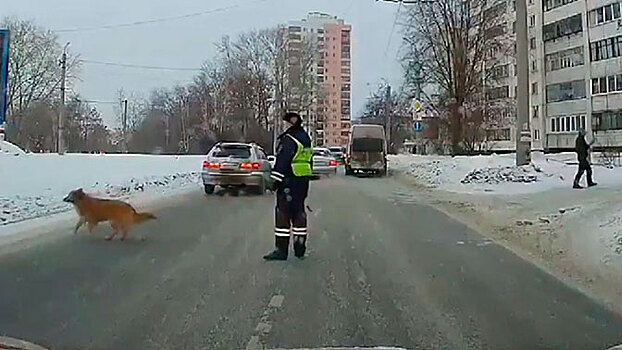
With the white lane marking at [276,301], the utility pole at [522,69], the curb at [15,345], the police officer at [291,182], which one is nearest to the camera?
the curb at [15,345]

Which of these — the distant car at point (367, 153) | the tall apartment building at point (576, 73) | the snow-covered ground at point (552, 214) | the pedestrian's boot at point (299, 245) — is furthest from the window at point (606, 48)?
the pedestrian's boot at point (299, 245)

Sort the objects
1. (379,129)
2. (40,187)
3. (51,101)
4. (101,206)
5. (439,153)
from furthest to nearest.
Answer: (51,101), (439,153), (379,129), (40,187), (101,206)

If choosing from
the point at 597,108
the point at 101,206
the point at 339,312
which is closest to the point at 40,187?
the point at 101,206

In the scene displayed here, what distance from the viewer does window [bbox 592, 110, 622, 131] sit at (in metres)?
61.8

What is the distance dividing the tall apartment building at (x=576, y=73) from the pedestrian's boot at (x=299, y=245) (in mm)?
52426

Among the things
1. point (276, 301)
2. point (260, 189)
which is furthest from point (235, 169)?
point (276, 301)

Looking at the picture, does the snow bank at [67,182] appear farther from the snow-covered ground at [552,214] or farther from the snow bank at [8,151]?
the snow-covered ground at [552,214]

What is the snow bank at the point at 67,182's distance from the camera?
18156 mm

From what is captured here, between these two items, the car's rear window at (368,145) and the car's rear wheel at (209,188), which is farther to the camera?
the car's rear window at (368,145)

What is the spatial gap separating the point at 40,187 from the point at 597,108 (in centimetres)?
5100

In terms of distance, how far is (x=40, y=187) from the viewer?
75.8ft

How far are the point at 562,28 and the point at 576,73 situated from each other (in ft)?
15.4

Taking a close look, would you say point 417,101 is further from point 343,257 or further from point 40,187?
point 343,257

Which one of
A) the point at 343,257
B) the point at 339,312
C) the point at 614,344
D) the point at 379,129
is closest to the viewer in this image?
the point at 614,344
